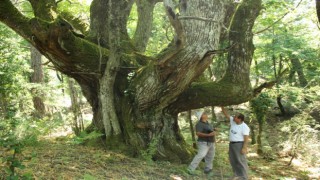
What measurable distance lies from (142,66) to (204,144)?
249 cm

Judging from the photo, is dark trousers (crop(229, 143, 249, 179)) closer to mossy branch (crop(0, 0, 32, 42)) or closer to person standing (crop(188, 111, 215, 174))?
person standing (crop(188, 111, 215, 174))

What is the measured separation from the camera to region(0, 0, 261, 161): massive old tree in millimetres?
5965

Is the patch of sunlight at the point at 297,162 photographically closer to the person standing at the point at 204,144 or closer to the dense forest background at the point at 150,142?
the dense forest background at the point at 150,142

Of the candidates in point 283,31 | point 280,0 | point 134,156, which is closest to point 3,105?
point 134,156

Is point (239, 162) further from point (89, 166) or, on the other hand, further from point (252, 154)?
point (252, 154)

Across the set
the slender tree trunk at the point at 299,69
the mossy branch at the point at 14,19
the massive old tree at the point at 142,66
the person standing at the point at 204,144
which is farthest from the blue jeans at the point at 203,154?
the slender tree trunk at the point at 299,69

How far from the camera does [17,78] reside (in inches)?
366

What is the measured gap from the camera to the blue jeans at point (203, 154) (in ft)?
22.8

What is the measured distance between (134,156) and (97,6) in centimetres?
408

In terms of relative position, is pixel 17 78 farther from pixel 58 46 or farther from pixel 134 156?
pixel 134 156

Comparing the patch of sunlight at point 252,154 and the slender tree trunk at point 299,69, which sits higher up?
the slender tree trunk at point 299,69

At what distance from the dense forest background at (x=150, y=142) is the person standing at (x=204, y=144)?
281 millimetres

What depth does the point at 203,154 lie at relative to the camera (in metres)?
7.02

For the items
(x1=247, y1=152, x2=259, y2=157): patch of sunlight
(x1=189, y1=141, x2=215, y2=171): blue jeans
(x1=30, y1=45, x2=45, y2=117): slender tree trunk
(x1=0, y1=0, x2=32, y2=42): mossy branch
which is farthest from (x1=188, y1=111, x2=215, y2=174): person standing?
(x1=30, y1=45, x2=45, y2=117): slender tree trunk
